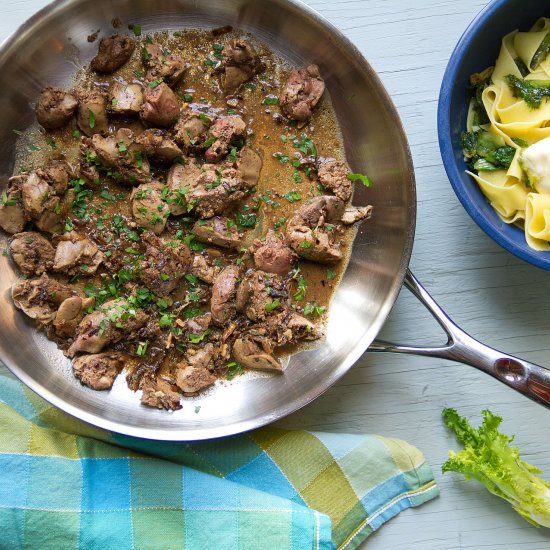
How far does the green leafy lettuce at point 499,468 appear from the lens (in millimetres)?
4398

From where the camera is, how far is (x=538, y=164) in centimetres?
421

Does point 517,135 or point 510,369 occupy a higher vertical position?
point 517,135

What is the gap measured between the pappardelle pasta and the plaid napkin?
1.83 meters

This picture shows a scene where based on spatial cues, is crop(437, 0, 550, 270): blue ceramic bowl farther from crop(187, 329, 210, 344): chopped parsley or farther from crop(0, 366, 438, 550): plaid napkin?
crop(187, 329, 210, 344): chopped parsley

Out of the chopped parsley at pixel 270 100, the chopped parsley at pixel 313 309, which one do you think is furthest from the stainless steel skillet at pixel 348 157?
the chopped parsley at pixel 270 100

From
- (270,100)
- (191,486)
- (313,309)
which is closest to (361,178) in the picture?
(270,100)

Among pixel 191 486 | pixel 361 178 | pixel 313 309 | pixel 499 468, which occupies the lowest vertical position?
pixel 499 468

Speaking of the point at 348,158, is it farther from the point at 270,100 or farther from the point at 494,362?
the point at 494,362

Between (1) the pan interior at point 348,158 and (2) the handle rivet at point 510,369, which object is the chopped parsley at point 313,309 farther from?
(2) the handle rivet at point 510,369

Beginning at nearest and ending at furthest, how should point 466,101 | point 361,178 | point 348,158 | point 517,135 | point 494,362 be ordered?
point 494,362 < point 517,135 < point 466,101 < point 361,178 < point 348,158

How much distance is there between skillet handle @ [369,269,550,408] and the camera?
4.16 m

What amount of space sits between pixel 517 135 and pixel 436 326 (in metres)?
1.42

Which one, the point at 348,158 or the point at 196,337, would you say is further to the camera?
the point at 348,158

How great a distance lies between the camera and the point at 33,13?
4559 millimetres
